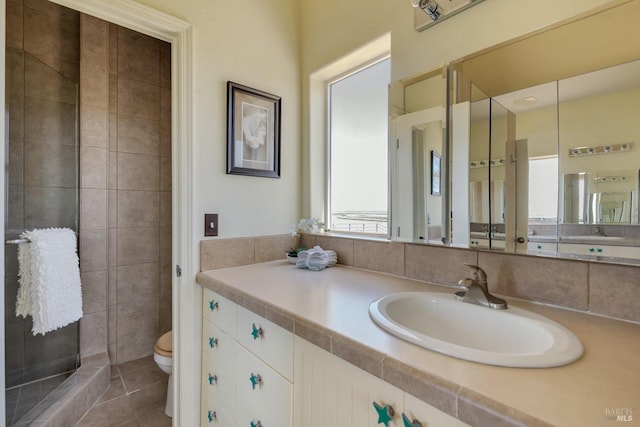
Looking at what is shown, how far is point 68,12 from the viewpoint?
197cm

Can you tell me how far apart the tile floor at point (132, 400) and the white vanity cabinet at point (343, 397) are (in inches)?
50.4

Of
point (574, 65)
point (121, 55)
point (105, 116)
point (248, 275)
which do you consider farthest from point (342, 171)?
point (121, 55)

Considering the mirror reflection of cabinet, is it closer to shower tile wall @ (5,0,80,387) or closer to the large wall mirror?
the large wall mirror

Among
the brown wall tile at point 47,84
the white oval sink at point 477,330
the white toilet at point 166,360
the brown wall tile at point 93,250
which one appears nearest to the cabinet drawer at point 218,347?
the white toilet at point 166,360

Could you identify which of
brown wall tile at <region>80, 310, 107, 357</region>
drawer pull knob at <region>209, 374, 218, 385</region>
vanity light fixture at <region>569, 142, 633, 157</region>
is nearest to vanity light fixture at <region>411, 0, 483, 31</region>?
vanity light fixture at <region>569, 142, 633, 157</region>

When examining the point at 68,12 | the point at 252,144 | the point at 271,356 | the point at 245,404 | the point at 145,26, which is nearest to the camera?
the point at 271,356

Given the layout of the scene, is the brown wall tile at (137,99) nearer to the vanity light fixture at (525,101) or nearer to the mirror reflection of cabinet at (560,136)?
the mirror reflection of cabinet at (560,136)

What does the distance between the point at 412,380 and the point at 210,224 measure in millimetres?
1140

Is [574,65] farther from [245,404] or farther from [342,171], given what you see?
[245,404]

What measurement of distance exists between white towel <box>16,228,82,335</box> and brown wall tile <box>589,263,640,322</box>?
232 centimetres

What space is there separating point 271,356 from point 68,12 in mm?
2546

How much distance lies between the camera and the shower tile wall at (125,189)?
2025 mm

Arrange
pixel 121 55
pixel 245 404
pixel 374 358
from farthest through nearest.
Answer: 1. pixel 121 55
2. pixel 245 404
3. pixel 374 358

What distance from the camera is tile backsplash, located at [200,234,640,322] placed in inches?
32.0
